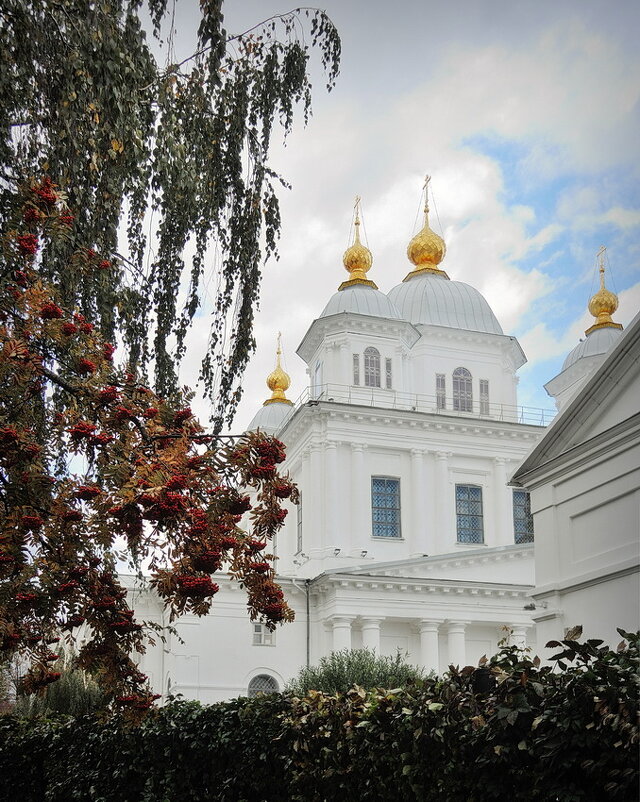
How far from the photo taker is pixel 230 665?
29891 millimetres

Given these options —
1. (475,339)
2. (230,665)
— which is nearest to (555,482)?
(230,665)

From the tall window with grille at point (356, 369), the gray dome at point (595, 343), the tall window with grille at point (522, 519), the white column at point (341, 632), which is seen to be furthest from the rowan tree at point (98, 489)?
the gray dome at point (595, 343)

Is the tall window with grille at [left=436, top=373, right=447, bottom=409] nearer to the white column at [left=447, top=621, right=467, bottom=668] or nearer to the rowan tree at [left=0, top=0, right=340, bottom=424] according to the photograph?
the white column at [left=447, top=621, right=467, bottom=668]

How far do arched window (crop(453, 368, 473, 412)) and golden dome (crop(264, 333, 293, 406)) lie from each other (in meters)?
11.9

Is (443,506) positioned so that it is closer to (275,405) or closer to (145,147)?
(275,405)

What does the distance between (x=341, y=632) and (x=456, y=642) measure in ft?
12.7

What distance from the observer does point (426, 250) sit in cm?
4153

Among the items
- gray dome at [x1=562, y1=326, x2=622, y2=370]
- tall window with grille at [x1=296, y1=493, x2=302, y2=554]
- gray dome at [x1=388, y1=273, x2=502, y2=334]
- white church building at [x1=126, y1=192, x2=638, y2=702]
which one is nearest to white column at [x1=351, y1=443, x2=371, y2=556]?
white church building at [x1=126, y1=192, x2=638, y2=702]

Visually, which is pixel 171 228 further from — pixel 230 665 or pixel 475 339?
pixel 475 339

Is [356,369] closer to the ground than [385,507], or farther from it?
farther from it

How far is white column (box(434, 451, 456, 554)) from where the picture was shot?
3412 cm

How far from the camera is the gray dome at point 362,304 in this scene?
37.1 m

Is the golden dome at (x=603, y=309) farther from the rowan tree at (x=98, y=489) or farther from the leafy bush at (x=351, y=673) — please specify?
the rowan tree at (x=98, y=489)

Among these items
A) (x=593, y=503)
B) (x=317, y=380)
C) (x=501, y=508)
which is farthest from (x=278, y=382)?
(x=593, y=503)
